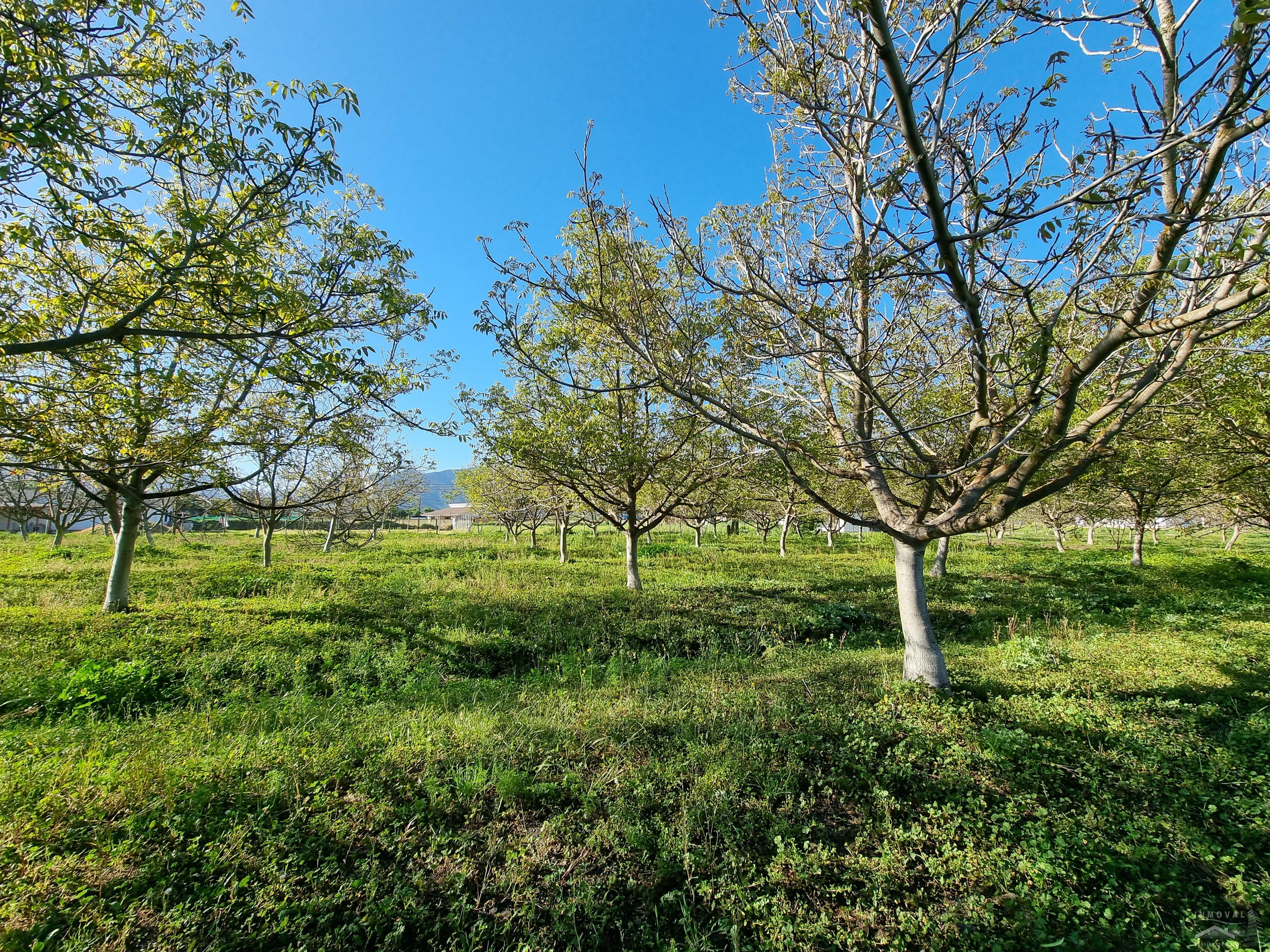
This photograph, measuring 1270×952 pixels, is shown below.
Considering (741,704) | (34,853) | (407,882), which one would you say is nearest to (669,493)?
(741,704)

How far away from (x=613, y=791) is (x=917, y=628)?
457cm

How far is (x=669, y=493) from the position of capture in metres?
13.5

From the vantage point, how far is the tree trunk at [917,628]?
630cm

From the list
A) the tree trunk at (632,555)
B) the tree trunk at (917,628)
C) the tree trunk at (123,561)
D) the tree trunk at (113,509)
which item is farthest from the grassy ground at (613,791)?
the tree trunk at (632,555)

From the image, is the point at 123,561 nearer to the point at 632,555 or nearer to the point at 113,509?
the point at 113,509

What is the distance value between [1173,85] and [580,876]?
720cm

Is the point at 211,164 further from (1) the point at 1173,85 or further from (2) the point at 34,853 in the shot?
(1) the point at 1173,85

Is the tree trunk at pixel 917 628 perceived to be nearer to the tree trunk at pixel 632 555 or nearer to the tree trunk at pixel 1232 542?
the tree trunk at pixel 632 555

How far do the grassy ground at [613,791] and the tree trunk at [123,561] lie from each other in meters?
0.54

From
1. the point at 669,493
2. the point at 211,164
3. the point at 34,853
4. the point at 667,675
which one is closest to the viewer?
the point at 34,853

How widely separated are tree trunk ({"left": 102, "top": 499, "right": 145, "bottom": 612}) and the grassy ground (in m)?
0.54

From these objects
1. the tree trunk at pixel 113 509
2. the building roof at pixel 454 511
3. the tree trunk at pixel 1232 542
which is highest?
the building roof at pixel 454 511

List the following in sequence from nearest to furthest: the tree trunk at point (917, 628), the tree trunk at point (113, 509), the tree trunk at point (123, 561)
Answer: the tree trunk at point (917, 628), the tree trunk at point (123, 561), the tree trunk at point (113, 509)

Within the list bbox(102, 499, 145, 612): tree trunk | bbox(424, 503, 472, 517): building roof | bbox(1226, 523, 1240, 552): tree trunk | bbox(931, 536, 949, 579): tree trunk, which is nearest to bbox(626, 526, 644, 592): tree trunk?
bbox(102, 499, 145, 612): tree trunk
